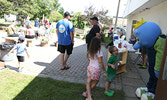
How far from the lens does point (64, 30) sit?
4.64 m

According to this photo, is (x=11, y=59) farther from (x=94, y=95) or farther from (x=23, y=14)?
(x=23, y=14)

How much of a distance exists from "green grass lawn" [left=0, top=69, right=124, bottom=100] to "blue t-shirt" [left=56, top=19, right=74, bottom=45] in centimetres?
147

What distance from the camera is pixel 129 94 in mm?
3627

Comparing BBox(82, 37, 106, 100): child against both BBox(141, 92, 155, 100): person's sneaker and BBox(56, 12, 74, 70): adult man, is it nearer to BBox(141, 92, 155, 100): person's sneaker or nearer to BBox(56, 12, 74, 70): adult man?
BBox(141, 92, 155, 100): person's sneaker

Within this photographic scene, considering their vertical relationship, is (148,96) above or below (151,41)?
below

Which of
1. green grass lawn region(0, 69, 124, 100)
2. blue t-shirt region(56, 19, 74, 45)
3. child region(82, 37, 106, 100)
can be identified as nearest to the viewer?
A: child region(82, 37, 106, 100)

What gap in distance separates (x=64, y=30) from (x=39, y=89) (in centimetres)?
214

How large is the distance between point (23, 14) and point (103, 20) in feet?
43.0

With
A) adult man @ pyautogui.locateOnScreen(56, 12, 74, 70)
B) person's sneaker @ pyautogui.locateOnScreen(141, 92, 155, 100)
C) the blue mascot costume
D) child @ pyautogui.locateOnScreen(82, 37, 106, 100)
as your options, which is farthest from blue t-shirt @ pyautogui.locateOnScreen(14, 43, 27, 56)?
person's sneaker @ pyautogui.locateOnScreen(141, 92, 155, 100)

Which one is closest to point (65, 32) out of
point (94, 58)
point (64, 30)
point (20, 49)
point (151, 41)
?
point (64, 30)

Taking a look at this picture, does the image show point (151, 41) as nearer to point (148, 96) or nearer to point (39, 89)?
point (148, 96)

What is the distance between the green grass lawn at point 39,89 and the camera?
313 cm

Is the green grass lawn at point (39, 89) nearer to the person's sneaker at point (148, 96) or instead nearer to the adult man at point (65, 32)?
the person's sneaker at point (148, 96)

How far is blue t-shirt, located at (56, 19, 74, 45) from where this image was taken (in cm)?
462
